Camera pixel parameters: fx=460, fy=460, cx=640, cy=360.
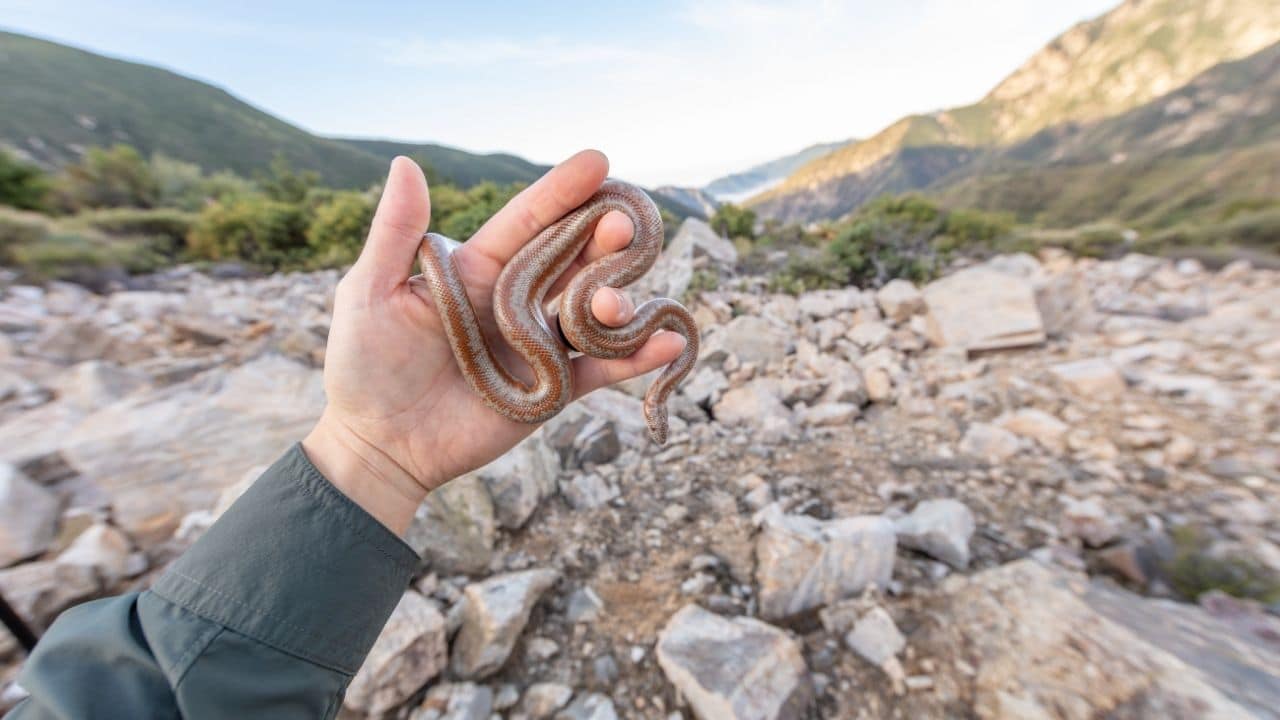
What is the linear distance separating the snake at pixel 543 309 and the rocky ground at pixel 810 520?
3.74 ft

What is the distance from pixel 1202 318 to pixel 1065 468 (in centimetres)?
476

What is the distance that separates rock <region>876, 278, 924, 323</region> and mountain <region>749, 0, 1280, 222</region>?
7402 cm

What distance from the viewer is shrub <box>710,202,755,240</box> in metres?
16.0

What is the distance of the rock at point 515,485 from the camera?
334 cm

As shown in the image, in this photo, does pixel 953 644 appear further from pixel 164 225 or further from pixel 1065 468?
pixel 164 225

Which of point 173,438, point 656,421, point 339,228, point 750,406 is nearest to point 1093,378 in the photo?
point 750,406

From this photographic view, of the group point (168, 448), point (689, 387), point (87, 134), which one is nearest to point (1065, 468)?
point (689, 387)

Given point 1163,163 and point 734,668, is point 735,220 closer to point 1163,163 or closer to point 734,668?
point 734,668

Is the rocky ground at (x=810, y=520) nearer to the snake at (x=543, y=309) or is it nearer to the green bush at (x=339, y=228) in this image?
the snake at (x=543, y=309)

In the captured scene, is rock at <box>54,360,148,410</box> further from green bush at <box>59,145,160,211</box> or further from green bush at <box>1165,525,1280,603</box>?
green bush at <box>59,145,160,211</box>

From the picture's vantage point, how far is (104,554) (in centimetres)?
294

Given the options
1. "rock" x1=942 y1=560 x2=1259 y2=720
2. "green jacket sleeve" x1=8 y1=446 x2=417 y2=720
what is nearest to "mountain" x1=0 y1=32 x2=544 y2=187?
"green jacket sleeve" x1=8 y1=446 x2=417 y2=720

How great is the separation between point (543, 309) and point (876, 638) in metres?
2.65

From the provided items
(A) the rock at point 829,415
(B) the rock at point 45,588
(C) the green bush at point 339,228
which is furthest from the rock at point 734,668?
(C) the green bush at point 339,228
